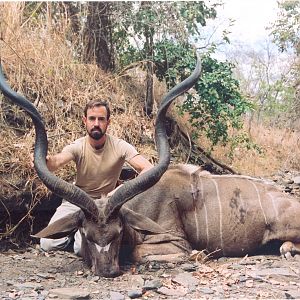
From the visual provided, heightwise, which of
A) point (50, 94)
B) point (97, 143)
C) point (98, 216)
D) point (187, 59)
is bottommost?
point (98, 216)

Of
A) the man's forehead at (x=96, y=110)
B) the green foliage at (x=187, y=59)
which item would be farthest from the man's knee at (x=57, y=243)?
the green foliage at (x=187, y=59)

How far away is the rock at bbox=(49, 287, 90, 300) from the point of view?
2719mm

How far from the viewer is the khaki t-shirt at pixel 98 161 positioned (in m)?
3.70

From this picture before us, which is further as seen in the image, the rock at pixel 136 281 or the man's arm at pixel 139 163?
the man's arm at pixel 139 163

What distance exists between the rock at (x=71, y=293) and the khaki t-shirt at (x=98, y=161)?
40.7 inches

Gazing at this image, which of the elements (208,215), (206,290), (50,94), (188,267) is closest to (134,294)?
(206,290)

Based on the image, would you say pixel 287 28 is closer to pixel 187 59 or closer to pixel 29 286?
pixel 187 59

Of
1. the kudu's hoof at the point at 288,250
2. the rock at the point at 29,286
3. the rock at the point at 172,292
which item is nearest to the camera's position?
the rock at the point at 172,292

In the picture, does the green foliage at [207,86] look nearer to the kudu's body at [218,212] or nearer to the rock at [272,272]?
the kudu's body at [218,212]

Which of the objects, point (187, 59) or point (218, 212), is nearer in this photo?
point (218, 212)

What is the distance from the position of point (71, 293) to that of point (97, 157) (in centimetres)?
116

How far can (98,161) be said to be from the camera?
3.71 meters

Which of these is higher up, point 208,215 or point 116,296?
point 208,215

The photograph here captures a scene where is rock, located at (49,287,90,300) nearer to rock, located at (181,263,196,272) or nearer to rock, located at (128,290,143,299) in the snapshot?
rock, located at (128,290,143,299)
